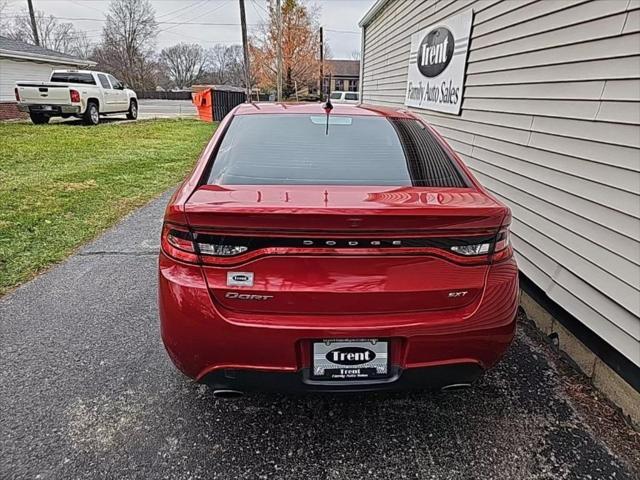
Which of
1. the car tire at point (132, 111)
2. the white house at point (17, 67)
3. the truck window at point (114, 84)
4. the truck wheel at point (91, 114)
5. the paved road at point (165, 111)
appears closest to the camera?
the truck wheel at point (91, 114)

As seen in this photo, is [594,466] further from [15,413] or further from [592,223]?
[15,413]

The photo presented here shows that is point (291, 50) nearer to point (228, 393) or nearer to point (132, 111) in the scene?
point (132, 111)

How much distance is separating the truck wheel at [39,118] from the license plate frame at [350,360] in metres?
17.1

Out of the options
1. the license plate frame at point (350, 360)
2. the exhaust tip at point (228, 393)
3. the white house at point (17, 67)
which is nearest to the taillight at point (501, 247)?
the license plate frame at point (350, 360)

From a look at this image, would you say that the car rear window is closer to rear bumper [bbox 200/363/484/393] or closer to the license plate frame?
the license plate frame

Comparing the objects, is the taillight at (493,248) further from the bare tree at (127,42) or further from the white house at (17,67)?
the bare tree at (127,42)

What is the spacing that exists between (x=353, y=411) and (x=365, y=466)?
0.35 m

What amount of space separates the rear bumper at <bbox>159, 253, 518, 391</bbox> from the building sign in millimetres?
3442

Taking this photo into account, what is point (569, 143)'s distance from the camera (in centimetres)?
273

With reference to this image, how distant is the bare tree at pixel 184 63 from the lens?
6359 cm

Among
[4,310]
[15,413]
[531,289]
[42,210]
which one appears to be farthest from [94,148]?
[531,289]

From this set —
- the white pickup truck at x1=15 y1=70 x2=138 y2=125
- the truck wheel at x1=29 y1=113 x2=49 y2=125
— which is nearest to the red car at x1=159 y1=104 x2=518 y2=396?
the white pickup truck at x1=15 y1=70 x2=138 y2=125

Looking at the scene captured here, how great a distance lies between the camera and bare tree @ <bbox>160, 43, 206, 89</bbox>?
63.6 m

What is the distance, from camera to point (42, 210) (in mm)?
5512
